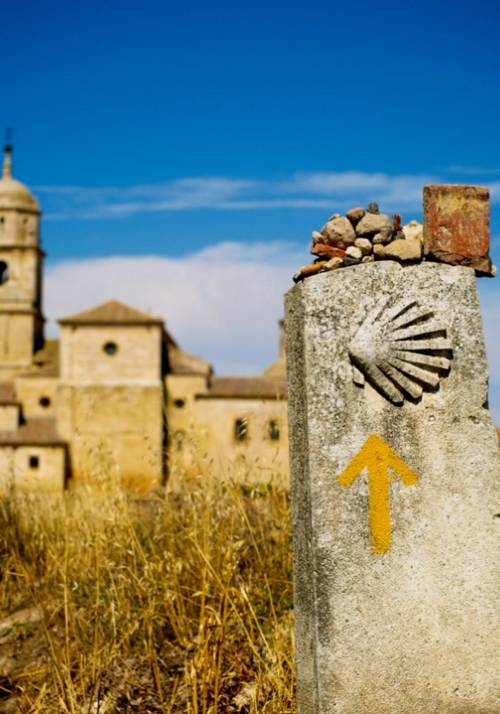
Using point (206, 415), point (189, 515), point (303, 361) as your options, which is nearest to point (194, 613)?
point (189, 515)

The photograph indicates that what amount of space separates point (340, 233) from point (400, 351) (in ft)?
1.82

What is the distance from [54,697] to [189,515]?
129 cm

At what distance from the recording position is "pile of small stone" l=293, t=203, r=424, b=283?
2.96m

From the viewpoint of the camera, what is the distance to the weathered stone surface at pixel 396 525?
2.75 m

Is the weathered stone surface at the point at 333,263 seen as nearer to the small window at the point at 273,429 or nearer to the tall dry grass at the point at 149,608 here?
the tall dry grass at the point at 149,608

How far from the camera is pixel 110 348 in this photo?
32531 millimetres

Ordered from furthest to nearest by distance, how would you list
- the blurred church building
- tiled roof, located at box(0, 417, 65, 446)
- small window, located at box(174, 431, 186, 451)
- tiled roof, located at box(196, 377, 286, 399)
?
tiled roof, located at box(196, 377, 286, 399)
the blurred church building
tiled roof, located at box(0, 417, 65, 446)
small window, located at box(174, 431, 186, 451)

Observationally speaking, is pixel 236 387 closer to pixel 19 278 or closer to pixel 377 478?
pixel 19 278

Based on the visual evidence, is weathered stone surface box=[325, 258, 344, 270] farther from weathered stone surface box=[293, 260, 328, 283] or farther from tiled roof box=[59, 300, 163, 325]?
tiled roof box=[59, 300, 163, 325]

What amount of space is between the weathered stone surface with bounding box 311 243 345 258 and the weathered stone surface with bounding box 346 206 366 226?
14 centimetres

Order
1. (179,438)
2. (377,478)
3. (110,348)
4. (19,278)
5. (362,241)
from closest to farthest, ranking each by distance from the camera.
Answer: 1. (377,478)
2. (362,241)
3. (179,438)
4. (110,348)
5. (19,278)

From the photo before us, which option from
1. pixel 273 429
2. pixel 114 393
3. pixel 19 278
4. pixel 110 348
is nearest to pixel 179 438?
pixel 273 429

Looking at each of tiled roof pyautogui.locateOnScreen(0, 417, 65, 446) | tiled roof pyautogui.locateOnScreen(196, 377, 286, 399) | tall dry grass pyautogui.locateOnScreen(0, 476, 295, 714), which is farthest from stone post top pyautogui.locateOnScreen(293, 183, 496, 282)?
tiled roof pyautogui.locateOnScreen(0, 417, 65, 446)

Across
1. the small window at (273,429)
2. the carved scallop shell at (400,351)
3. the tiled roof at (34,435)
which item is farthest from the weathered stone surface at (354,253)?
the tiled roof at (34,435)
